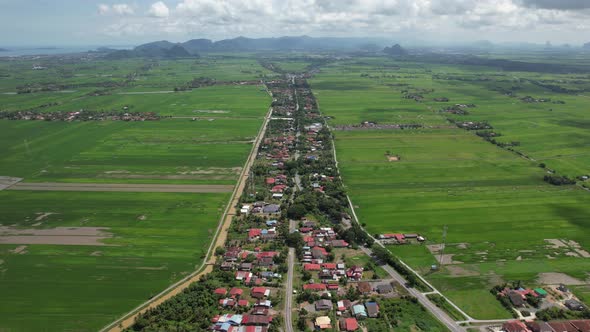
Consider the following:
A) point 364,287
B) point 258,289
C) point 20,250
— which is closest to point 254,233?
point 258,289

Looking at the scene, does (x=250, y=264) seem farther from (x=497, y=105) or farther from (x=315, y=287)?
(x=497, y=105)

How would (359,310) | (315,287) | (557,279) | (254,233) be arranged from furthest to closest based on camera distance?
(254,233) → (557,279) → (315,287) → (359,310)

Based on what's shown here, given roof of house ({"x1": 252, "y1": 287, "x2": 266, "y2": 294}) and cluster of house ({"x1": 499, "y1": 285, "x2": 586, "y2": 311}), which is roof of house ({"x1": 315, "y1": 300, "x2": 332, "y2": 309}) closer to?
roof of house ({"x1": 252, "y1": 287, "x2": 266, "y2": 294})

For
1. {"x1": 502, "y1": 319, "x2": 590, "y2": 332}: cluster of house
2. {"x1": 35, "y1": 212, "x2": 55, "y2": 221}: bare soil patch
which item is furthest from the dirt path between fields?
{"x1": 502, "y1": 319, "x2": 590, "y2": 332}: cluster of house

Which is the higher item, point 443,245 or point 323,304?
point 443,245

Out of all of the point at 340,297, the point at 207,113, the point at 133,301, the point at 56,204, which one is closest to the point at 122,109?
the point at 207,113

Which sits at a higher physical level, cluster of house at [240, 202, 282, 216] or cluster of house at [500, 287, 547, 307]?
cluster of house at [240, 202, 282, 216]
